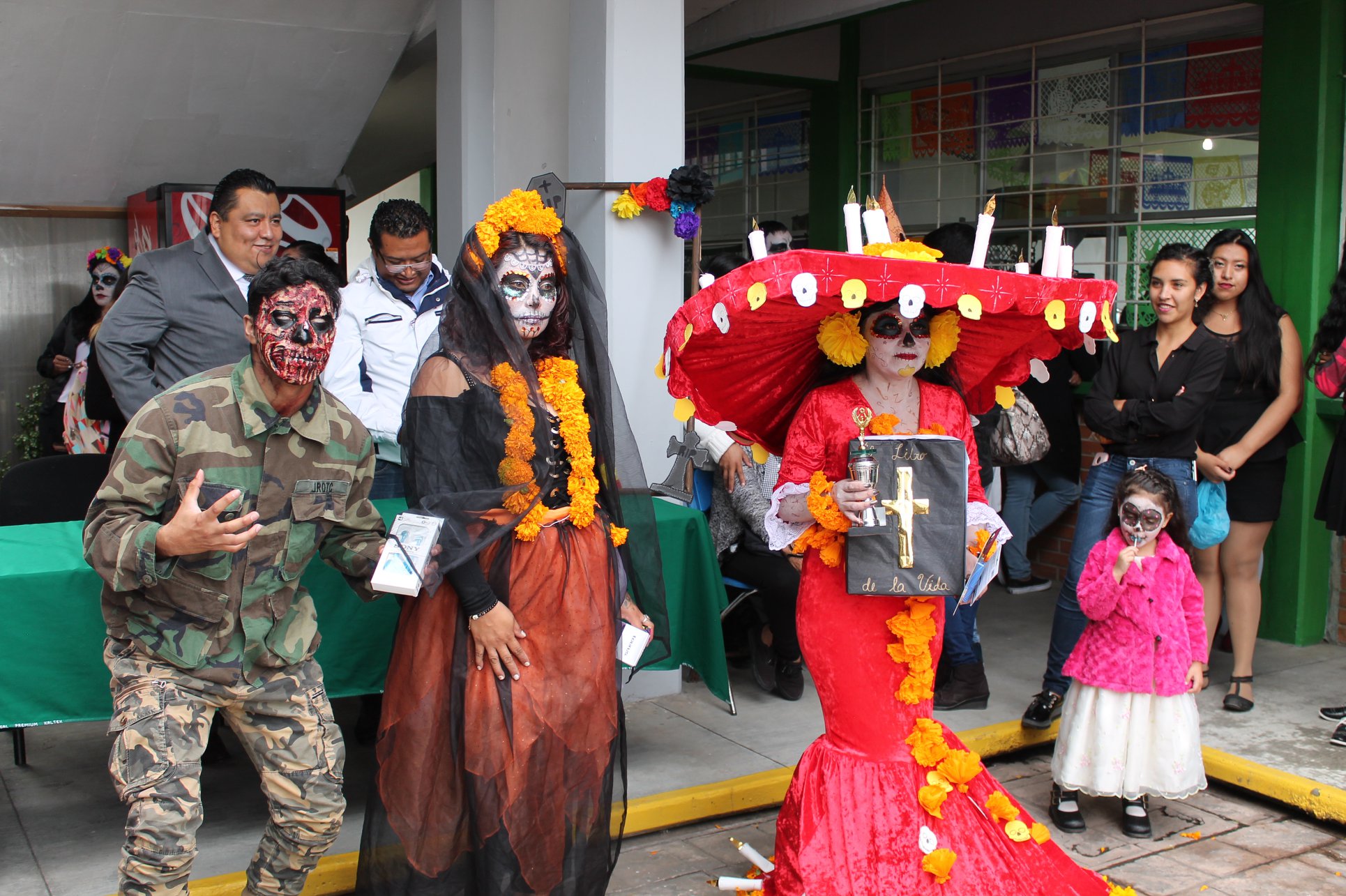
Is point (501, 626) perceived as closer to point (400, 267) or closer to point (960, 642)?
point (400, 267)

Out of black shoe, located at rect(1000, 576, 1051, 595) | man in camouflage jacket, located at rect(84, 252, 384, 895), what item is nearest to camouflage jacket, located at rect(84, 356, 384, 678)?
man in camouflage jacket, located at rect(84, 252, 384, 895)

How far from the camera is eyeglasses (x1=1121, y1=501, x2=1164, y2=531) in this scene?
4203 mm

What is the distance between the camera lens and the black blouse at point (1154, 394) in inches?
201

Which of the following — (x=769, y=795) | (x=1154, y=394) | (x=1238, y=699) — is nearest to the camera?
(x=769, y=795)

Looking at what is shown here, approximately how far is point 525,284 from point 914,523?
1254mm

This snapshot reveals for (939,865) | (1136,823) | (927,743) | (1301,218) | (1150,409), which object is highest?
(1301,218)

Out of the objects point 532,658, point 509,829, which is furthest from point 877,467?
point 509,829

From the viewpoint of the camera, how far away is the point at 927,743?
141 inches

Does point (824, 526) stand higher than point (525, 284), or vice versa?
point (525, 284)

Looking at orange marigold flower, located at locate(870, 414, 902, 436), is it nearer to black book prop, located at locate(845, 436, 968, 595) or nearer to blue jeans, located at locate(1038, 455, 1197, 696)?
black book prop, located at locate(845, 436, 968, 595)

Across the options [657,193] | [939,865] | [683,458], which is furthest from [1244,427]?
[939,865]

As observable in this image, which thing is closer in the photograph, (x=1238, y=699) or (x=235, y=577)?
(x=235, y=577)

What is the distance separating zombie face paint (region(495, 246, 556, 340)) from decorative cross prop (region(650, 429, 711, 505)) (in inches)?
66.9

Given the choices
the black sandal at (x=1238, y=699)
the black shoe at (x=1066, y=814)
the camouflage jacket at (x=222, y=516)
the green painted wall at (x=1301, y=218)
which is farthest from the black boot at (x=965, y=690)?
the camouflage jacket at (x=222, y=516)
